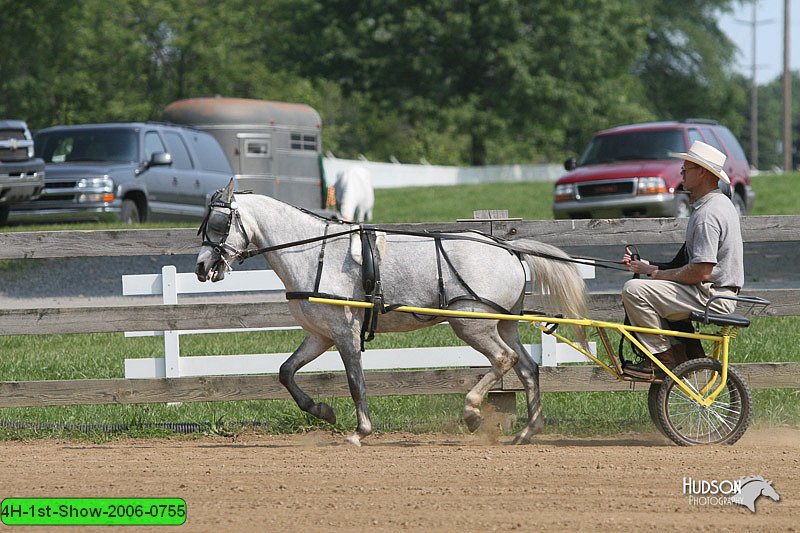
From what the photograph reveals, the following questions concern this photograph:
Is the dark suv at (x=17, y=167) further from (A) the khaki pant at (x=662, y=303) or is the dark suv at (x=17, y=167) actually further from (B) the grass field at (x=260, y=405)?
(A) the khaki pant at (x=662, y=303)

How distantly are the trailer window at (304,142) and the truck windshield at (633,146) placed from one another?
7.60 metres

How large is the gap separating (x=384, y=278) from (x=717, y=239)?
223cm

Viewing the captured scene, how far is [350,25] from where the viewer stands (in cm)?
4734

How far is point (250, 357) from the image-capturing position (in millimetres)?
9594

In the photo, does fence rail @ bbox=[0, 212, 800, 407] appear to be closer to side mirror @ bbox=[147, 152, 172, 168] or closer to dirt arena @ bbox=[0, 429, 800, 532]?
dirt arena @ bbox=[0, 429, 800, 532]

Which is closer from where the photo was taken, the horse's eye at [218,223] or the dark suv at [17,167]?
the horse's eye at [218,223]

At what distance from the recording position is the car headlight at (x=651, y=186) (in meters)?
19.5

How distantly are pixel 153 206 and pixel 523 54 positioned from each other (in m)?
29.0

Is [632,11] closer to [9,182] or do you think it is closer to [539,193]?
[539,193]

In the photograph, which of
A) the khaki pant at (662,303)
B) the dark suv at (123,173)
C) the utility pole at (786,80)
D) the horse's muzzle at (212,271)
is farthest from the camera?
the utility pole at (786,80)

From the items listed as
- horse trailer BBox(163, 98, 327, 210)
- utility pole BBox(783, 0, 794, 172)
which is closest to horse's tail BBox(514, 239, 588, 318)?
horse trailer BBox(163, 98, 327, 210)

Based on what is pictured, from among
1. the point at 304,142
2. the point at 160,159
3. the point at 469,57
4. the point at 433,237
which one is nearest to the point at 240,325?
the point at 433,237

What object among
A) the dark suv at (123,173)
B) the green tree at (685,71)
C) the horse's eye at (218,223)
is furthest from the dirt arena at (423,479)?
Answer: the green tree at (685,71)

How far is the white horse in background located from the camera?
1883 cm
